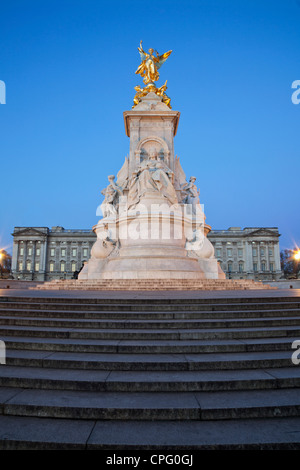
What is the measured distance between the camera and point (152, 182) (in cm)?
1450

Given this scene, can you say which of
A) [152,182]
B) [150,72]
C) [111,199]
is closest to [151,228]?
[152,182]

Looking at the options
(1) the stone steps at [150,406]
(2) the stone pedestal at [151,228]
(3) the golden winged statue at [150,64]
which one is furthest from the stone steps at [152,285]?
(3) the golden winged statue at [150,64]

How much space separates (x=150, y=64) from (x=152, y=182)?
979 cm

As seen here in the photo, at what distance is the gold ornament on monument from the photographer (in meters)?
19.1

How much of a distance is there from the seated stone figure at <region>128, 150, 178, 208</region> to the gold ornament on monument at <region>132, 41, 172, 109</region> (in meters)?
5.92

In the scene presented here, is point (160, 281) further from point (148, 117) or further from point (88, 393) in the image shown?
point (148, 117)

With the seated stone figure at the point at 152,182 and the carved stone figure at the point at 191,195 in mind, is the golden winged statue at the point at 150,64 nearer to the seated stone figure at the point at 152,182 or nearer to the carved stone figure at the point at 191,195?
the seated stone figure at the point at 152,182

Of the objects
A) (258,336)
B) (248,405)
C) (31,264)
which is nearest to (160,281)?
(258,336)

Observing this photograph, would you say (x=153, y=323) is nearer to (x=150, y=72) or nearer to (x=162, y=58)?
(x=150, y=72)

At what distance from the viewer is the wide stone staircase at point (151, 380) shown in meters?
2.62

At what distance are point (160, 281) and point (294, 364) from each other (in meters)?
6.83

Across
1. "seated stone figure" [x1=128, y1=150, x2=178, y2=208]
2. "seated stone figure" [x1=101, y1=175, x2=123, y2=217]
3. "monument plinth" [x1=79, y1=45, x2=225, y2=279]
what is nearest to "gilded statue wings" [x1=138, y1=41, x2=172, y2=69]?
"monument plinth" [x1=79, y1=45, x2=225, y2=279]

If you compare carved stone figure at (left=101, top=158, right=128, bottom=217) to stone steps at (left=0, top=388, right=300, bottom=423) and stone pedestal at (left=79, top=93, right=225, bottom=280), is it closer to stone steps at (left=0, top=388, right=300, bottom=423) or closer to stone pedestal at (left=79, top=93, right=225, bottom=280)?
stone pedestal at (left=79, top=93, right=225, bottom=280)
